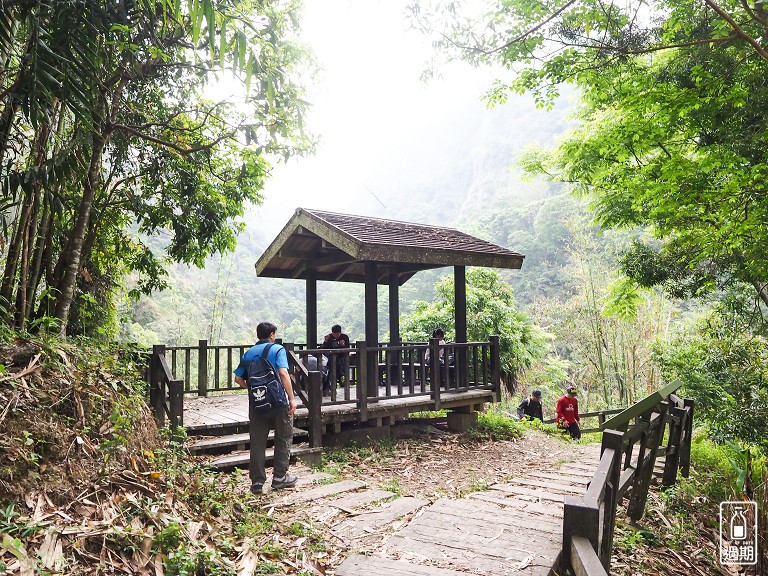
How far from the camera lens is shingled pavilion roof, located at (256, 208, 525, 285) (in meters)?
7.88

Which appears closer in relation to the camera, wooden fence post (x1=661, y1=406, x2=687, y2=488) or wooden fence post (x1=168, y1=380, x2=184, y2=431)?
wooden fence post (x1=168, y1=380, x2=184, y2=431)

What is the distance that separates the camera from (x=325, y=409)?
7293 millimetres

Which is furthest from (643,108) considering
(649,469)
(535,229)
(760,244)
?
(535,229)

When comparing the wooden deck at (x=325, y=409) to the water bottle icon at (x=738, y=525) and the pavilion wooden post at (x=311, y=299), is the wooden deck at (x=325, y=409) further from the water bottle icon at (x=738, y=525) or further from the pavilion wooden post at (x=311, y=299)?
the water bottle icon at (x=738, y=525)

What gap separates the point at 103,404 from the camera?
14.2 ft

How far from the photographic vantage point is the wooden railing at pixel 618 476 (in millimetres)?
3068

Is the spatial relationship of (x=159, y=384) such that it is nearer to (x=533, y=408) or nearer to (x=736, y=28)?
(x=736, y=28)

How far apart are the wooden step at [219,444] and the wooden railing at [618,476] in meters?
3.85

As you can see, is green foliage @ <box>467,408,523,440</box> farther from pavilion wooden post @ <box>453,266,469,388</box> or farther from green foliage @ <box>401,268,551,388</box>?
green foliage @ <box>401,268,551,388</box>

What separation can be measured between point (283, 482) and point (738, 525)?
467 cm

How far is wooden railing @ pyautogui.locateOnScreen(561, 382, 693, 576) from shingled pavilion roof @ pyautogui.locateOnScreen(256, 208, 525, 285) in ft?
12.2

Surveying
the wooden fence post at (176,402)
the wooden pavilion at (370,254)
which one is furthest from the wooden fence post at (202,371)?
the wooden fence post at (176,402)

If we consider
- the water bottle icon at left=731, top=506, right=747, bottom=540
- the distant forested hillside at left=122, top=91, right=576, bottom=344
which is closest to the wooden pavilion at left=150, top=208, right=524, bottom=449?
the distant forested hillside at left=122, top=91, right=576, bottom=344

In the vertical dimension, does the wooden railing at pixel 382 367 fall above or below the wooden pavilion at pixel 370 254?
below
